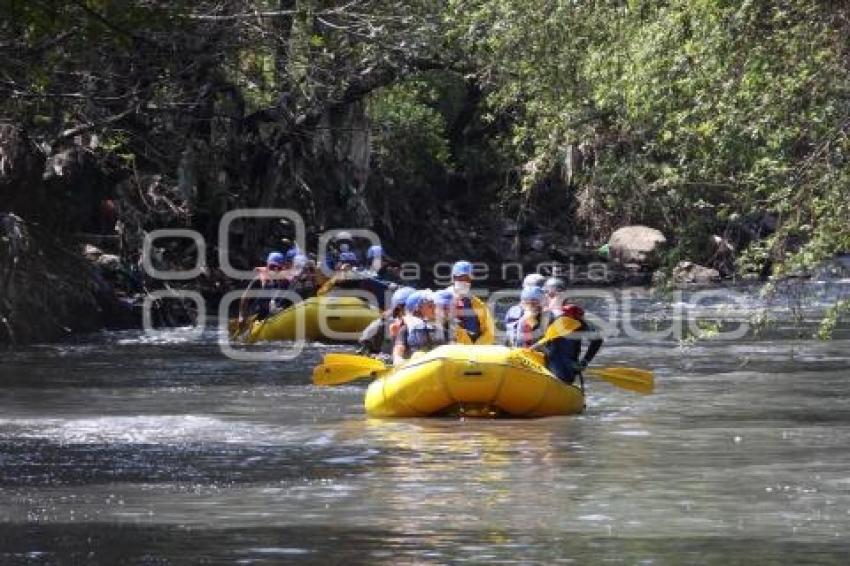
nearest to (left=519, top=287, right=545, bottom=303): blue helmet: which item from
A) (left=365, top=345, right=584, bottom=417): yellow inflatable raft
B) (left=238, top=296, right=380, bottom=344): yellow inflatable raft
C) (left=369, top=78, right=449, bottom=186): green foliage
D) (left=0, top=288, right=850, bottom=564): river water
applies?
(left=365, top=345, right=584, bottom=417): yellow inflatable raft

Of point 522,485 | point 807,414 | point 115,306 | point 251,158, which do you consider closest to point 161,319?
point 115,306

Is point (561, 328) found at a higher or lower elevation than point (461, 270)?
lower

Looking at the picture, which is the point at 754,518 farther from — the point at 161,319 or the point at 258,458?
the point at 161,319

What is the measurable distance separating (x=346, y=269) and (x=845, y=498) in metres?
16.2

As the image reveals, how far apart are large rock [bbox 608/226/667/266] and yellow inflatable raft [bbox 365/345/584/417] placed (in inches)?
1032

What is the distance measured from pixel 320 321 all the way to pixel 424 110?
50.6 ft

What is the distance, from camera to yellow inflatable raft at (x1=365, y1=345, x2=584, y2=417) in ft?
53.7

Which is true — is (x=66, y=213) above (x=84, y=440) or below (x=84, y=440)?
above

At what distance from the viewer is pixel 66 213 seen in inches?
1155

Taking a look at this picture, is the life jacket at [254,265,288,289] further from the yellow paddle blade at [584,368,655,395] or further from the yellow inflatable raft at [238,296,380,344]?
the yellow paddle blade at [584,368,655,395]

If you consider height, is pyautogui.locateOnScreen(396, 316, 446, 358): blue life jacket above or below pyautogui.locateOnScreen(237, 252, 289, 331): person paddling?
below

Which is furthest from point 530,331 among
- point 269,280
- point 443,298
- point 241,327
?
point 269,280

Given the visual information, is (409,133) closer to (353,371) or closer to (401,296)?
(401,296)

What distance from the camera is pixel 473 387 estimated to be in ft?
54.1
